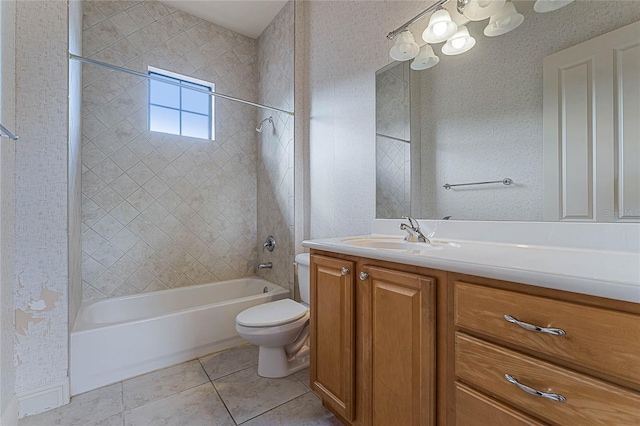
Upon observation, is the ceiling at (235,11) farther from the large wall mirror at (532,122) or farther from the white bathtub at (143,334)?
the white bathtub at (143,334)

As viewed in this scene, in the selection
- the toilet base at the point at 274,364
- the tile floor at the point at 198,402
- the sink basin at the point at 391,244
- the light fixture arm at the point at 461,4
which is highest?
the light fixture arm at the point at 461,4

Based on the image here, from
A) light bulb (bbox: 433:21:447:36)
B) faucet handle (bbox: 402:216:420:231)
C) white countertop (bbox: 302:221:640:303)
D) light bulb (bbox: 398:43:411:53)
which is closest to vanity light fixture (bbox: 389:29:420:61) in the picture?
light bulb (bbox: 398:43:411:53)

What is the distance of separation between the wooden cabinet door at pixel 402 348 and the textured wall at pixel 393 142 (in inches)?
26.9

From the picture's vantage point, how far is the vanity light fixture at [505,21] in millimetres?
1115

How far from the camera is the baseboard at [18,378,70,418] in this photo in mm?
1339

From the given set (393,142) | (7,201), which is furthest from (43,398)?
(393,142)

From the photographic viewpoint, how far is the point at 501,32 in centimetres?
116

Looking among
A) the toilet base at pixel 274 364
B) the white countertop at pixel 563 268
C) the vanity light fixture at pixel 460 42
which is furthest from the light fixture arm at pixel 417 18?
the toilet base at pixel 274 364

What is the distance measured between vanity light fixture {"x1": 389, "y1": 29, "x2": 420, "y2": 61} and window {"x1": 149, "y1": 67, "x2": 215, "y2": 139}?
1.75m

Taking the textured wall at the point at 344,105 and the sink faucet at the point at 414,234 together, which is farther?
the textured wall at the point at 344,105

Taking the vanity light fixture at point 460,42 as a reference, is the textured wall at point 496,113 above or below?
below

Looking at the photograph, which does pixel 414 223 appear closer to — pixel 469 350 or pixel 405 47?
pixel 469 350

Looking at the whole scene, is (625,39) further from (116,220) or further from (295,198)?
(116,220)

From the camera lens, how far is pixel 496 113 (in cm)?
118
